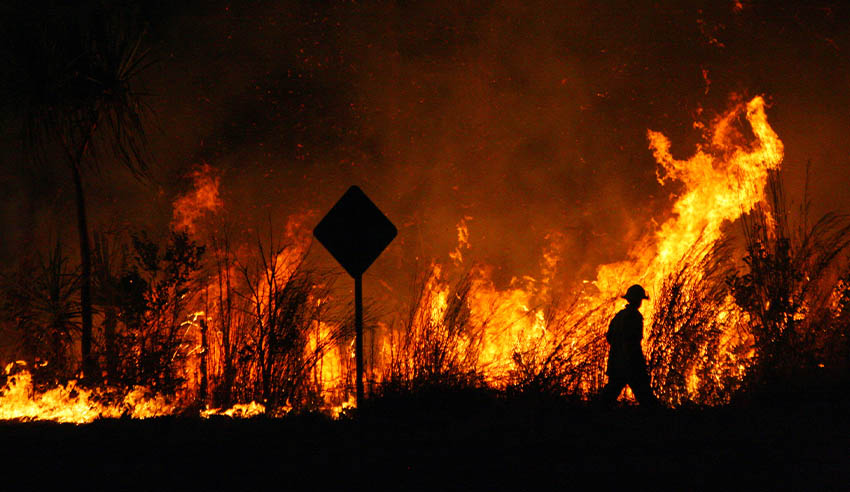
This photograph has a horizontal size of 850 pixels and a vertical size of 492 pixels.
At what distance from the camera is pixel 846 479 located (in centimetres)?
466

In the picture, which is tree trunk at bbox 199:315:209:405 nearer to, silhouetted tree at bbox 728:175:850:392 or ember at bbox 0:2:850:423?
ember at bbox 0:2:850:423

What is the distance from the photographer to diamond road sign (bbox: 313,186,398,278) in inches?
301

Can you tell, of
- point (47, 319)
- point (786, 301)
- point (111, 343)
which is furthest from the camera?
point (47, 319)

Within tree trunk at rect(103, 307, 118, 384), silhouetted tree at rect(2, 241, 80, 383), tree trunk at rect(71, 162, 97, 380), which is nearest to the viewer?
tree trunk at rect(103, 307, 118, 384)

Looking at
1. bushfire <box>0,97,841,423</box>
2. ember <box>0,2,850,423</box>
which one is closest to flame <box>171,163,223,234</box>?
ember <box>0,2,850,423</box>

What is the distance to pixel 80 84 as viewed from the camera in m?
9.73

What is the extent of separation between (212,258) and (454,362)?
901 cm

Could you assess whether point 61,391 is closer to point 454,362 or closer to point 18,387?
point 18,387

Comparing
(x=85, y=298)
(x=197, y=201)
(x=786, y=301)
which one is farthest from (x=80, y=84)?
(x=786, y=301)

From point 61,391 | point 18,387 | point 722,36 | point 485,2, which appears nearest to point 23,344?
point 18,387

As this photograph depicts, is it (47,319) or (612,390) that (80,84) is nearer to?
(47,319)

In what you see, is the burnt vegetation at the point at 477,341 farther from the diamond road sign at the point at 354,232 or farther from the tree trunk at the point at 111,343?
the diamond road sign at the point at 354,232

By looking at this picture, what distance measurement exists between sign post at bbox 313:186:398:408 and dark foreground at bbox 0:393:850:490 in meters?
1.60

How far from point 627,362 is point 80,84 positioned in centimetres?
811
